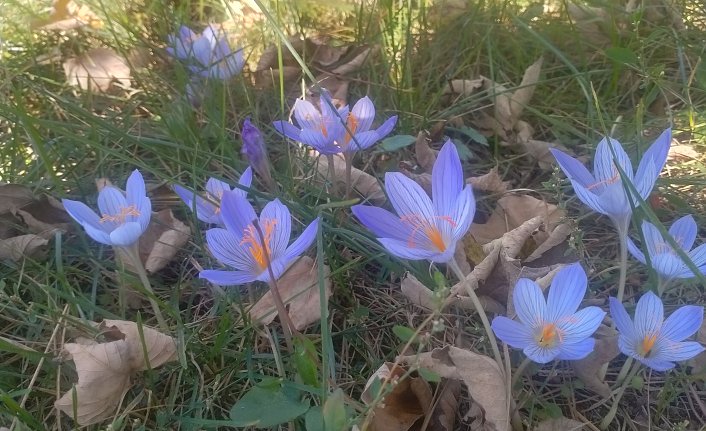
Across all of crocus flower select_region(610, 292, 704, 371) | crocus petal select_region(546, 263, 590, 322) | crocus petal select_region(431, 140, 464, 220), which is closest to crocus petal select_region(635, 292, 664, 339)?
crocus flower select_region(610, 292, 704, 371)

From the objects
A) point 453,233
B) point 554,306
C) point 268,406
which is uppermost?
point 453,233

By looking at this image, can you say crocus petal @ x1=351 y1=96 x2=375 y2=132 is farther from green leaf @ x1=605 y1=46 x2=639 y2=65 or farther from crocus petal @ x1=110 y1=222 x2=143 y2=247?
green leaf @ x1=605 y1=46 x2=639 y2=65

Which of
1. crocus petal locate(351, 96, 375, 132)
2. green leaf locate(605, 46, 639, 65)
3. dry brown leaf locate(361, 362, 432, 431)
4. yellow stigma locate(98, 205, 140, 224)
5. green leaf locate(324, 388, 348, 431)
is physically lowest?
dry brown leaf locate(361, 362, 432, 431)

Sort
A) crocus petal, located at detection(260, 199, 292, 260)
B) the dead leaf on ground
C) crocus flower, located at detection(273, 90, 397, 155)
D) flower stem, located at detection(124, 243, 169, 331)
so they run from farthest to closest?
the dead leaf on ground → crocus flower, located at detection(273, 90, 397, 155) → flower stem, located at detection(124, 243, 169, 331) → crocus petal, located at detection(260, 199, 292, 260)

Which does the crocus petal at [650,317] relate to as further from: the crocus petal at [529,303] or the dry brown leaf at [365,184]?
the dry brown leaf at [365,184]

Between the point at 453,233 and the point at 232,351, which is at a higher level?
the point at 453,233

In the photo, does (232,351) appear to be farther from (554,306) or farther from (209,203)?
(554,306)

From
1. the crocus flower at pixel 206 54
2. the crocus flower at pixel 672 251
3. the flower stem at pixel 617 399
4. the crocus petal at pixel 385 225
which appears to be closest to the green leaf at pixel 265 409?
the crocus petal at pixel 385 225

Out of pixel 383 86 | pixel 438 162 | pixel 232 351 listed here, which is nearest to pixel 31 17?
pixel 383 86
